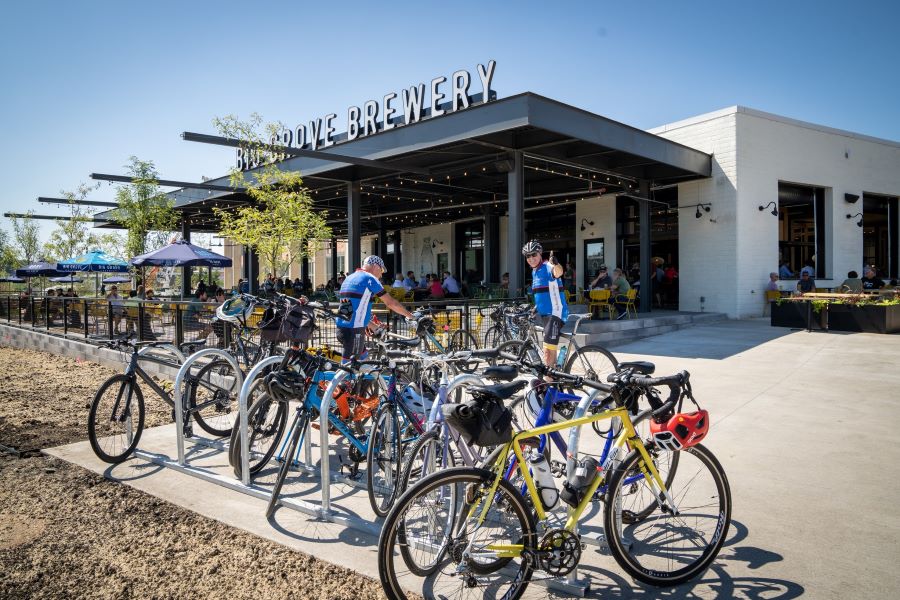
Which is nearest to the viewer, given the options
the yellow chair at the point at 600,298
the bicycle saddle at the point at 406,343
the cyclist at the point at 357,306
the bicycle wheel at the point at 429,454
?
the bicycle wheel at the point at 429,454

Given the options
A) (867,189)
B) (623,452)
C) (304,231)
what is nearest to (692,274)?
(867,189)

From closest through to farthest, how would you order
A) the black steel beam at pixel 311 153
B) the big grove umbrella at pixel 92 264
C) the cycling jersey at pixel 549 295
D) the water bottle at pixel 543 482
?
the water bottle at pixel 543 482, the cycling jersey at pixel 549 295, the black steel beam at pixel 311 153, the big grove umbrella at pixel 92 264

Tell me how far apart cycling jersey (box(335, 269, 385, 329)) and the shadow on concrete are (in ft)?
21.1

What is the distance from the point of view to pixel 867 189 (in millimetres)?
19812

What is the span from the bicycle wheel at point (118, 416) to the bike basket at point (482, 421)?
394cm

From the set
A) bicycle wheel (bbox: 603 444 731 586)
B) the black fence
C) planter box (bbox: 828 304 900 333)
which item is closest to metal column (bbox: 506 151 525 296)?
the black fence

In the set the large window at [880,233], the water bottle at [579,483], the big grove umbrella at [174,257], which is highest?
the large window at [880,233]

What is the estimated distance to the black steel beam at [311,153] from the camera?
10313mm

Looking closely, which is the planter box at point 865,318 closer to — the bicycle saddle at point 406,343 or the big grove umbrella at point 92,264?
the bicycle saddle at point 406,343

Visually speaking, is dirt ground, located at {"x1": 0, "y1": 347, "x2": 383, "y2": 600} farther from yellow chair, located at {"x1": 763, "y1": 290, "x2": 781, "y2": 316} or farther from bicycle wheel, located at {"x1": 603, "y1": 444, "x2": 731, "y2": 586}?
yellow chair, located at {"x1": 763, "y1": 290, "x2": 781, "y2": 316}

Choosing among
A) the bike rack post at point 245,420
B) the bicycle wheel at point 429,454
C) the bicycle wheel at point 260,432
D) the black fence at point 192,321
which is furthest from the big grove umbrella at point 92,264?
the bicycle wheel at point 429,454

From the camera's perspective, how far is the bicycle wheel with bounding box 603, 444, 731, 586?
2814 millimetres

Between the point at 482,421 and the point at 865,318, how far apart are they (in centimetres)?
1322

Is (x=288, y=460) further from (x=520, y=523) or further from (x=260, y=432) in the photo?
(x=520, y=523)
